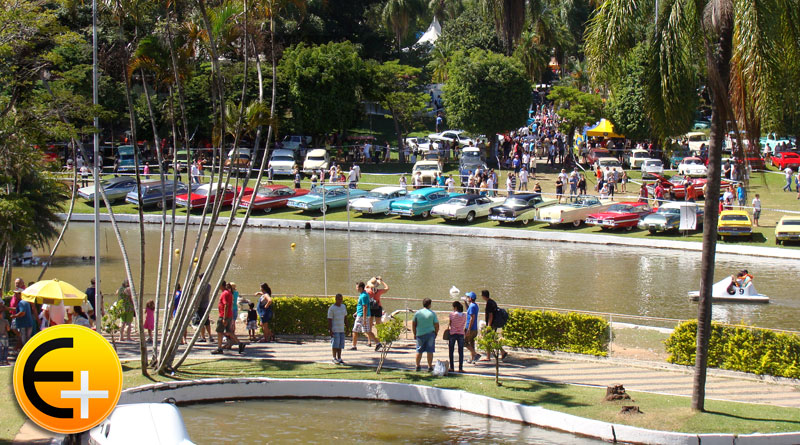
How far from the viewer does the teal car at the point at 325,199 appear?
1574 inches

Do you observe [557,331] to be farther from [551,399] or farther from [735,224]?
[735,224]

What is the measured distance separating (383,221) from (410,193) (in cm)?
237

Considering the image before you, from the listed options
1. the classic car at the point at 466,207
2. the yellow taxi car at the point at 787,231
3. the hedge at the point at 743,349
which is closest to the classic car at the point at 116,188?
the classic car at the point at 466,207

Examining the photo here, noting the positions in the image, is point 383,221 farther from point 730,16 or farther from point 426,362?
point 730,16

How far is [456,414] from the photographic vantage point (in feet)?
45.3

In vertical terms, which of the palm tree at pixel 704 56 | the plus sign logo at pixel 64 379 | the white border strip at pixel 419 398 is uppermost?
the palm tree at pixel 704 56

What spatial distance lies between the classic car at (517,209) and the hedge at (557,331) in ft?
67.1

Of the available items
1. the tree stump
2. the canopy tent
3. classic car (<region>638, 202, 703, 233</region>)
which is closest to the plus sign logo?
the tree stump

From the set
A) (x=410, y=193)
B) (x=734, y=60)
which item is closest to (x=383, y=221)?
(x=410, y=193)

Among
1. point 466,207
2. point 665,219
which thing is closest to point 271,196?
point 466,207

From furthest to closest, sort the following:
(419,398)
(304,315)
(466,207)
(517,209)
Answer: (466,207) < (517,209) < (304,315) < (419,398)

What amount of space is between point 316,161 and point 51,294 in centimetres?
3235

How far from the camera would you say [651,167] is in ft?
158

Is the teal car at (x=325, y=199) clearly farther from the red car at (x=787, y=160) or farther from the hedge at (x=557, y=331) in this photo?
the red car at (x=787, y=160)
